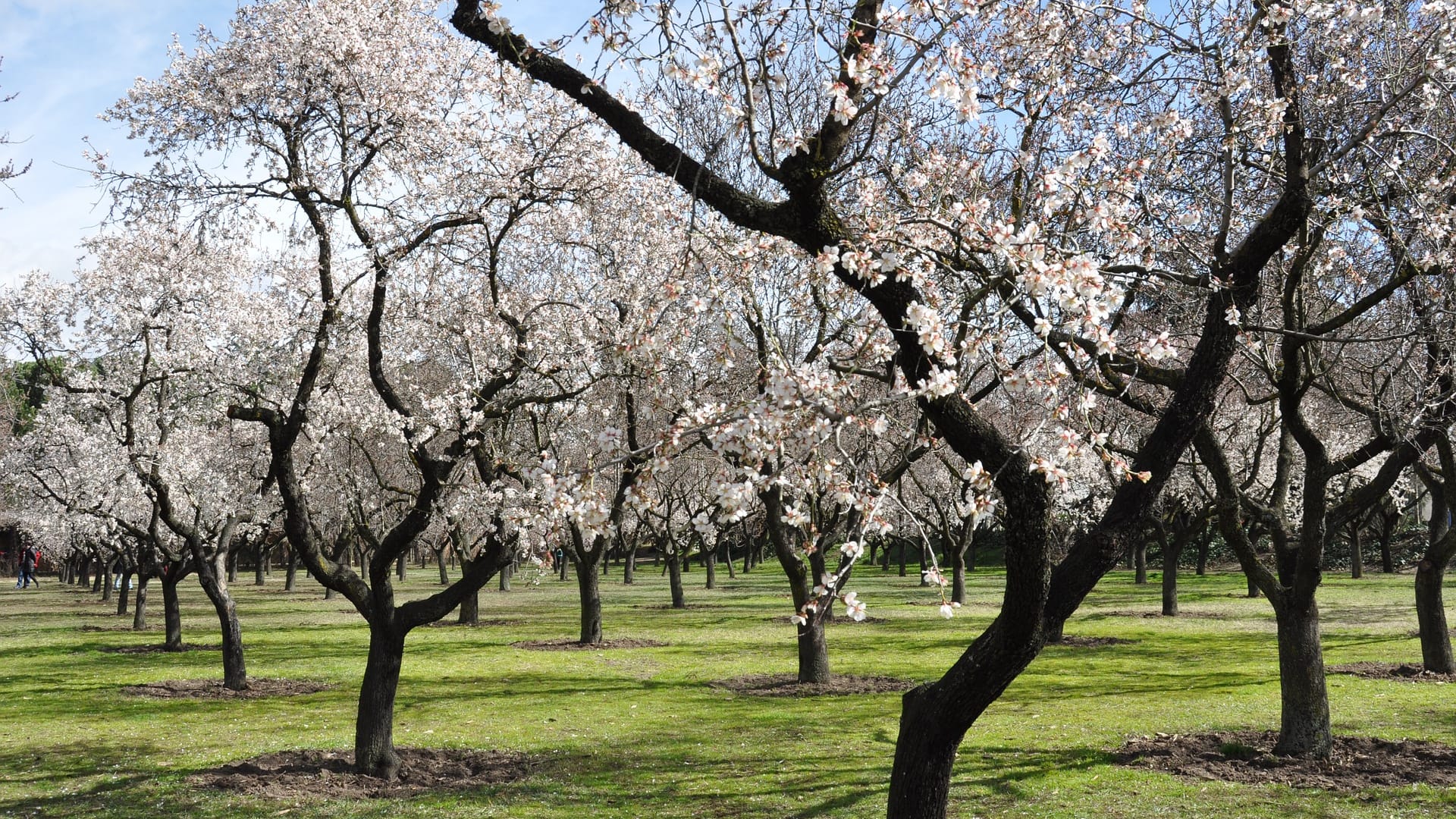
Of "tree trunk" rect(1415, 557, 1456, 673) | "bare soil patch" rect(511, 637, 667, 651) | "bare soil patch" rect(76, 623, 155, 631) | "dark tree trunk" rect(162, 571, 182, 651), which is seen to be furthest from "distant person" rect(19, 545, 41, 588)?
"tree trunk" rect(1415, 557, 1456, 673)

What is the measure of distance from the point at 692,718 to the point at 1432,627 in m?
11.7

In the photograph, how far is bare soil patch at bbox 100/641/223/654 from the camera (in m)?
24.8

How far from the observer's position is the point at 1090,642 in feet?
79.5

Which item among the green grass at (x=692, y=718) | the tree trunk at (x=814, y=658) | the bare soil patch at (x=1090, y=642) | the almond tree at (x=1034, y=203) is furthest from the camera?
the bare soil patch at (x=1090, y=642)

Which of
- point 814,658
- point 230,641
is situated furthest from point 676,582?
point 230,641

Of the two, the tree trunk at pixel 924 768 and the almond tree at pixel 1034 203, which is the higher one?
the almond tree at pixel 1034 203

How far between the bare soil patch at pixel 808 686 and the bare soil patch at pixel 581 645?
6.53 metres

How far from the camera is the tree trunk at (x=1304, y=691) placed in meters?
11.3

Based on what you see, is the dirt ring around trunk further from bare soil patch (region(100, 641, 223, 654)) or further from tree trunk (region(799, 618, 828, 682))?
tree trunk (region(799, 618, 828, 682))

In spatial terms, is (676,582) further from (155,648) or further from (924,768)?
(924,768)

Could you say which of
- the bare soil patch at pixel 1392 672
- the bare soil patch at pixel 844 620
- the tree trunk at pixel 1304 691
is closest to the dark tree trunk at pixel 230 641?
the bare soil patch at pixel 844 620

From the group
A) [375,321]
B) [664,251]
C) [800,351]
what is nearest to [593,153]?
[375,321]

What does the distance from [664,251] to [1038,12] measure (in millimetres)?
9343

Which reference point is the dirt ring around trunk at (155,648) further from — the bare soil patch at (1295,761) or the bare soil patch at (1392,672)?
the bare soil patch at (1392,672)
